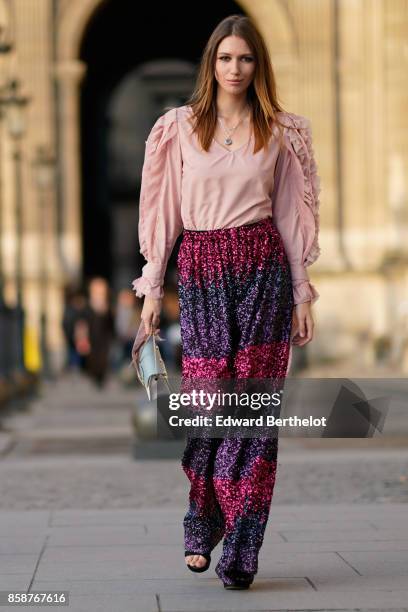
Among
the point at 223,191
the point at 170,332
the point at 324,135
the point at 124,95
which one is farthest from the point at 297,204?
the point at 124,95

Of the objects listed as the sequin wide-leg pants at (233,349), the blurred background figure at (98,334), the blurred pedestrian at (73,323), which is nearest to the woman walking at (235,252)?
the sequin wide-leg pants at (233,349)

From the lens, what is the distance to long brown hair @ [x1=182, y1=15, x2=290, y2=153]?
569 cm

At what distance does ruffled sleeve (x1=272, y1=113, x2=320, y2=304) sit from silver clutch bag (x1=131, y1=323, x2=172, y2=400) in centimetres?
53

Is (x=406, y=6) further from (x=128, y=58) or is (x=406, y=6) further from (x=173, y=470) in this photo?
(x=173, y=470)

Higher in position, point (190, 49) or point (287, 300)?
point (190, 49)

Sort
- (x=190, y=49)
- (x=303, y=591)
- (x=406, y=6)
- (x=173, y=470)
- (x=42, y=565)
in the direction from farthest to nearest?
(x=190, y=49)
(x=406, y=6)
(x=173, y=470)
(x=42, y=565)
(x=303, y=591)

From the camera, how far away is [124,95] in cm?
6316

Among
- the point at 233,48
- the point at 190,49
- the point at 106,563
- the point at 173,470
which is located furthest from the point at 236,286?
the point at 190,49

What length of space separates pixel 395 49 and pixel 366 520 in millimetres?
24279

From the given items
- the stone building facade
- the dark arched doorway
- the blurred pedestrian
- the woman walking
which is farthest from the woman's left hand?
the dark arched doorway

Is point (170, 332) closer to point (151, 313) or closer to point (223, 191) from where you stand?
point (151, 313)

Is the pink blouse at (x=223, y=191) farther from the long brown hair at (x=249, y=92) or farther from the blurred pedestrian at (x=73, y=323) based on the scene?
the blurred pedestrian at (x=73, y=323)

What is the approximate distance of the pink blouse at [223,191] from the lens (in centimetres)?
572

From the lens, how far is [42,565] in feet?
20.5
